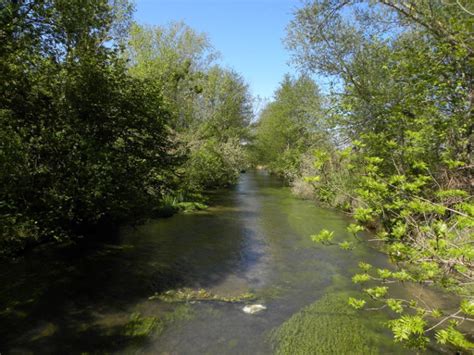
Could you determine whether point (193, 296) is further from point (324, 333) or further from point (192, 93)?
point (192, 93)

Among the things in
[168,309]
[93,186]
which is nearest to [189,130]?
[93,186]

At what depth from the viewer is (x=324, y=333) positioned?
751 centimetres

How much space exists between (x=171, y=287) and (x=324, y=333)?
4.51 meters

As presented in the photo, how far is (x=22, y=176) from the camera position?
8.41 meters

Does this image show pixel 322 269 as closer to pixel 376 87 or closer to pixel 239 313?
pixel 239 313

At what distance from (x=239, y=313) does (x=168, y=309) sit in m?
1.84

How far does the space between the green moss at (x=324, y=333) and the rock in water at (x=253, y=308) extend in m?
0.83

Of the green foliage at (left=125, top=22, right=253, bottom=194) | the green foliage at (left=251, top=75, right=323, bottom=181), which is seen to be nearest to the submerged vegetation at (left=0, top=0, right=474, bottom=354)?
the green foliage at (left=125, top=22, right=253, bottom=194)

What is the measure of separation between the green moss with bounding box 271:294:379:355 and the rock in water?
83 cm

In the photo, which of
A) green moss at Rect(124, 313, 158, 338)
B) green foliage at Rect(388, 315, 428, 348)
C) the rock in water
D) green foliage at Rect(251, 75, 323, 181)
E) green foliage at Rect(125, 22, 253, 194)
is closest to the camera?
green foliage at Rect(388, 315, 428, 348)

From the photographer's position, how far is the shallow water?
6.93m

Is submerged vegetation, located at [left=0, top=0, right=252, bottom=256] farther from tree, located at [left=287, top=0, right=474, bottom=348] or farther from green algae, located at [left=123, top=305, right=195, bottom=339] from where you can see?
tree, located at [left=287, top=0, right=474, bottom=348]

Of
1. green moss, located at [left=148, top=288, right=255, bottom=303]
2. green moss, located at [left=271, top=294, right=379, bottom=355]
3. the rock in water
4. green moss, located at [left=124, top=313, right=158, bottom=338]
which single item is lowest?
green moss, located at [left=271, top=294, right=379, bottom=355]

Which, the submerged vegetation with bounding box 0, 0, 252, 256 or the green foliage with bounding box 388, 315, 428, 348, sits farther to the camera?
the submerged vegetation with bounding box 0, 0, 252, 256
